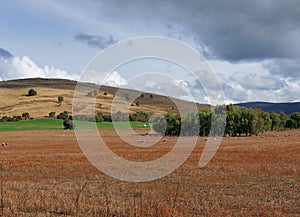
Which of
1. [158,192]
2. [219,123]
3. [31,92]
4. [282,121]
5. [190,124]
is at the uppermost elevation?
[31,92]

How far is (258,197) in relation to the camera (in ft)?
59.4

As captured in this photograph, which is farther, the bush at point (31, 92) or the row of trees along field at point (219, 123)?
the bush at point (31, 92)

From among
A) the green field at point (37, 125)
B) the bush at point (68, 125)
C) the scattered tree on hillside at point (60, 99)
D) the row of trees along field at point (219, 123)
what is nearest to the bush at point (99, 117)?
the green field at point (37, 125)

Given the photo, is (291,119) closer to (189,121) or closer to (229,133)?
(229,133)

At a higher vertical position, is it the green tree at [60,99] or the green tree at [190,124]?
the green tree at [60,99]

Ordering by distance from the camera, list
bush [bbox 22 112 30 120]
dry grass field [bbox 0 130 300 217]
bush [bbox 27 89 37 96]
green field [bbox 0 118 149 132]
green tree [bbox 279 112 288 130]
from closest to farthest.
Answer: dry grass field [bbox 0 130 300 217] → green field [bbox 0 118 149 132] → bush [bbox 22 112 30 120] → green tree [bbox 279 112 288 130] → bush [bbox 27 89 37 96]

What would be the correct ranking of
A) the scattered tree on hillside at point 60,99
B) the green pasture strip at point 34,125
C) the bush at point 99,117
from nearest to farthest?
the green pasture strip at point 34,125, the bush at point 99,117, the scattered tree on hillside at point 60,99

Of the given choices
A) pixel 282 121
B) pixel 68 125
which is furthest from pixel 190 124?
pixel 282 121

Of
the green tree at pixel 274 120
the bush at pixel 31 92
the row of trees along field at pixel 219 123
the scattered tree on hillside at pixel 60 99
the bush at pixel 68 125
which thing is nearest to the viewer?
the row of trees along field at pixel 219 123

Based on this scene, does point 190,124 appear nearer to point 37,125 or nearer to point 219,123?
point 219,123

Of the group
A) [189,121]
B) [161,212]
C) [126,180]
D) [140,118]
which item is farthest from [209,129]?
[161,212]

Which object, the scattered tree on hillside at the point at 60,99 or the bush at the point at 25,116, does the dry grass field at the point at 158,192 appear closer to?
the bush at the point at 25,116

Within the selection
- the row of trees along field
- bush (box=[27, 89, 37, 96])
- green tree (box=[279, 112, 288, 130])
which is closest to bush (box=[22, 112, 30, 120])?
bush (box=[27, 89, 37, 96])

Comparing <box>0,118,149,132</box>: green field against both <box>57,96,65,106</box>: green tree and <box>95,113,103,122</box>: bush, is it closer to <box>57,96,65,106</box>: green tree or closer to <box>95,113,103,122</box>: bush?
<box>95,113,103,122</box>: bush
